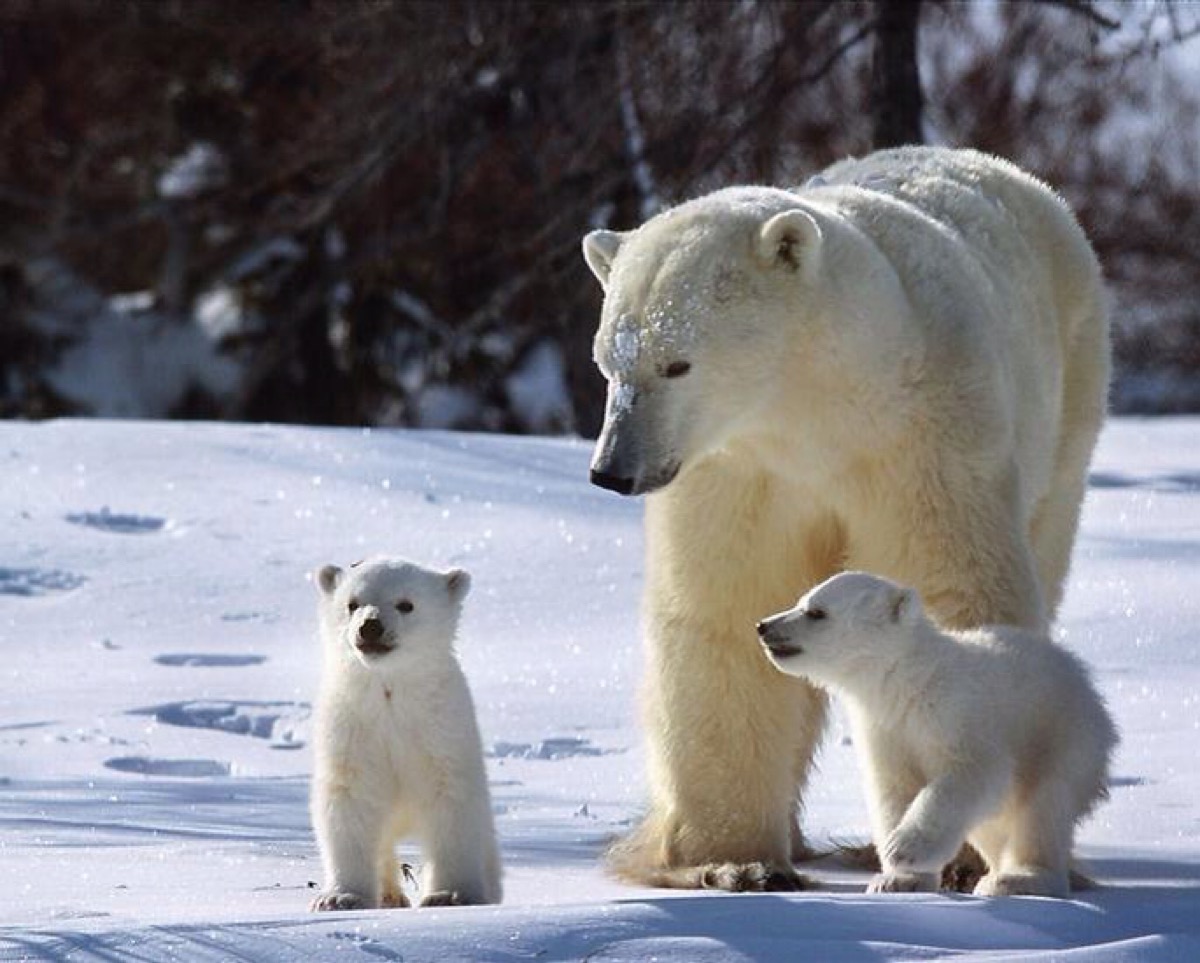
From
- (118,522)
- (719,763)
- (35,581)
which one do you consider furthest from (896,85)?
(719,763)

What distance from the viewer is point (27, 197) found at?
83.9ft

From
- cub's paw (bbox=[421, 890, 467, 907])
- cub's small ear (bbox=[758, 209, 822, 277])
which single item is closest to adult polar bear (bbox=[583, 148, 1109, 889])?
cub's small ear (bbox=[758, 209, 822, 277])

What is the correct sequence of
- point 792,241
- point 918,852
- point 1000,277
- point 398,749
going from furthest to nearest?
point 1000,277 → point 792,241 → point 398,749 → point 918,852

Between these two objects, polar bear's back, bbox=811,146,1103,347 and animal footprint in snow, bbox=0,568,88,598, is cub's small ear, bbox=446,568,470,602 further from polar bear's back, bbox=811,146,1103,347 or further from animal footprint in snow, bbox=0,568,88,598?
animal footprint in snow, bbox=0,568,88,598

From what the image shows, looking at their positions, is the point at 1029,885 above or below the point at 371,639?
below

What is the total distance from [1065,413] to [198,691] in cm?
266

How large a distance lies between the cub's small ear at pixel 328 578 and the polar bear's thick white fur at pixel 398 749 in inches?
3.7

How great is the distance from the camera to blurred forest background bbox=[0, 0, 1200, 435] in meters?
16.8

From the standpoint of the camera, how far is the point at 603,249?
557cm

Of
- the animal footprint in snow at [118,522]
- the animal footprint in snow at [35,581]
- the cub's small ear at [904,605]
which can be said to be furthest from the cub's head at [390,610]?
the animal footprint in snow at [118,522]

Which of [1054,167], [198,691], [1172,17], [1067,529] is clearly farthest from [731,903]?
[1054,167]

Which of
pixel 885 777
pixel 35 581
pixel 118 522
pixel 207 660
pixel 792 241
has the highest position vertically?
pixel 792 241

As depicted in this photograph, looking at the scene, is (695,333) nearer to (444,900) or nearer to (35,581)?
(444,900)

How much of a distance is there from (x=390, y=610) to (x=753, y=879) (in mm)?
1015
